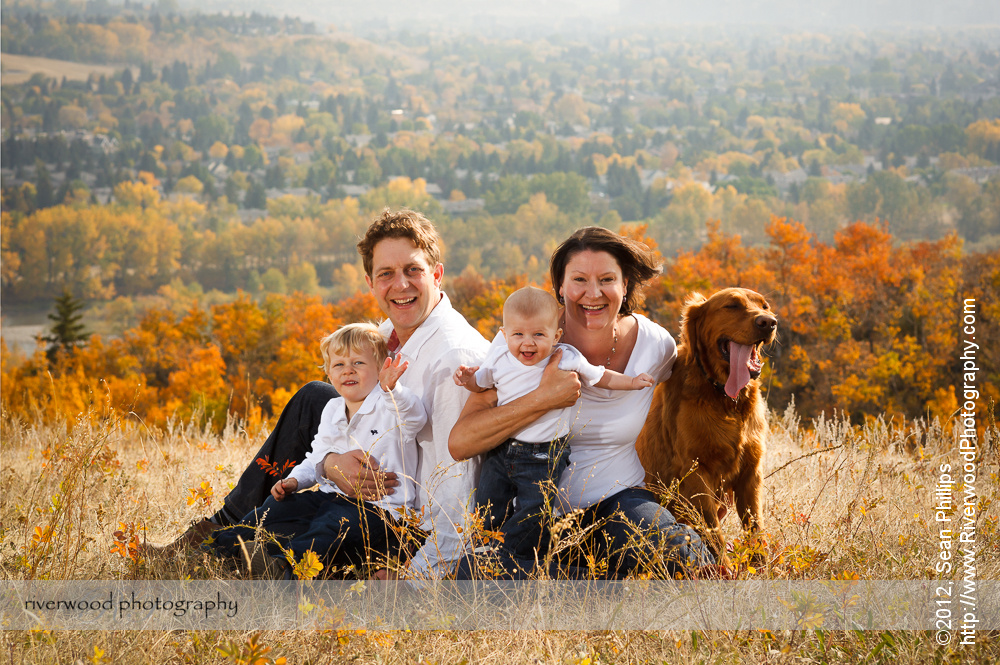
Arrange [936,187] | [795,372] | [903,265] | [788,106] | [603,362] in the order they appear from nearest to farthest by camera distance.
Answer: [603,362], [795,372], [903,265], [936,187], [788,106]

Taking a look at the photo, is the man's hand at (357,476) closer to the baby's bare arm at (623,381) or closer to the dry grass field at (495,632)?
the dry grass field at (495,632)

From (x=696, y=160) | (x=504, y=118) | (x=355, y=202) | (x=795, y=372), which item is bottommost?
(x=795, y=372)

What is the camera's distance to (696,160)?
74062 mm

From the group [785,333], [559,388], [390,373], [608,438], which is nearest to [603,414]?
[608,438]

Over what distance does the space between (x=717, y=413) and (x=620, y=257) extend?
759 millimetres

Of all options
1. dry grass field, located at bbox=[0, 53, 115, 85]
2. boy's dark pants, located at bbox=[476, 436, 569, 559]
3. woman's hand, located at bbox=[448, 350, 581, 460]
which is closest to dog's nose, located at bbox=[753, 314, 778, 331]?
woman's hand, located at bbox=[448, 350, 581, 460]

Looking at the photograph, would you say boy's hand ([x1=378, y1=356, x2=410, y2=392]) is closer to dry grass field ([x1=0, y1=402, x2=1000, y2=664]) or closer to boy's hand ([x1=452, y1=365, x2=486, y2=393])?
boy's hand ([x1=452, y1=365, x2=486, y2=393])

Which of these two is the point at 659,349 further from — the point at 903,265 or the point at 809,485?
the point at 903,265

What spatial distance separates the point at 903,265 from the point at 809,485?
118ft

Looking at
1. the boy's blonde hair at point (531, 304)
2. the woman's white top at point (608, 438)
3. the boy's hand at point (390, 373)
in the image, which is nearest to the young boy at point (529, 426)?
the boy's blonde hair at point (531, 304)

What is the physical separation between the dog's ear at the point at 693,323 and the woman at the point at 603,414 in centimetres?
10

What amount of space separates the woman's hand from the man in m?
0.12

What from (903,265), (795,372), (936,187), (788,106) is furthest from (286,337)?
(788,106)

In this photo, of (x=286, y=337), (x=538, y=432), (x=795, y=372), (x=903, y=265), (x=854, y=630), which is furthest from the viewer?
(x=286, y=337)
